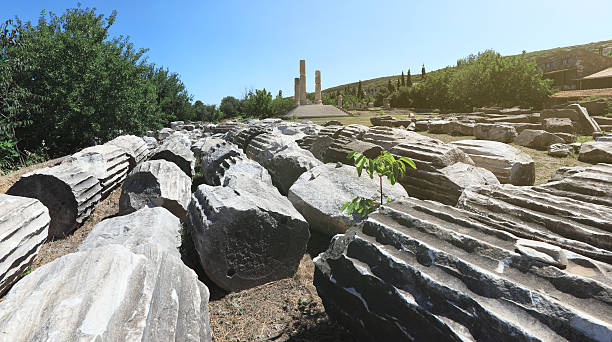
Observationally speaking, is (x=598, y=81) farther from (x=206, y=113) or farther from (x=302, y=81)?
(x=206, y=113)

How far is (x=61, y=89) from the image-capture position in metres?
9.70

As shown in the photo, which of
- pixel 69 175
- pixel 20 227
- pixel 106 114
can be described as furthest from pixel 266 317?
pixel 106 114

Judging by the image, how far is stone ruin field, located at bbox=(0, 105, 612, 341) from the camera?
52.9 inches

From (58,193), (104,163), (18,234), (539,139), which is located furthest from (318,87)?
(18,234)

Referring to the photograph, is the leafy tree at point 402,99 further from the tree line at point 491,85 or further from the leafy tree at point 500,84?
the leafy tree at point 500,84

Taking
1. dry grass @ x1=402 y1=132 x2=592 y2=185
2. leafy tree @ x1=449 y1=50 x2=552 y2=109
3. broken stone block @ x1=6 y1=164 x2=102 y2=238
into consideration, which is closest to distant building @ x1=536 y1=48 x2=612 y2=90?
leafy tree @ x1=449 y1=50 x2=552 y2=109

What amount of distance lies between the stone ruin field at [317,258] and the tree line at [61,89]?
6668 millimetres

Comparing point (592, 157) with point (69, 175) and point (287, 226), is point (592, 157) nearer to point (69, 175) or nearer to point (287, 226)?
point (287, 226)

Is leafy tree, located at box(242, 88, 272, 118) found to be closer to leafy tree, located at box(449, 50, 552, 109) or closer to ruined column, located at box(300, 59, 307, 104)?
ruined column, located at box(300, 59, 307, 104)

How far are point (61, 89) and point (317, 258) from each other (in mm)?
11230

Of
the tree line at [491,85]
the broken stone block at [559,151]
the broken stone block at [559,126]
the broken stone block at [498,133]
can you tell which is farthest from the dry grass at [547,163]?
the tree line at [491,85]

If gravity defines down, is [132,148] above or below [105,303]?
above

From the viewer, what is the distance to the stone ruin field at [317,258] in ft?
4.41

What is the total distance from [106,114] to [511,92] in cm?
2751
